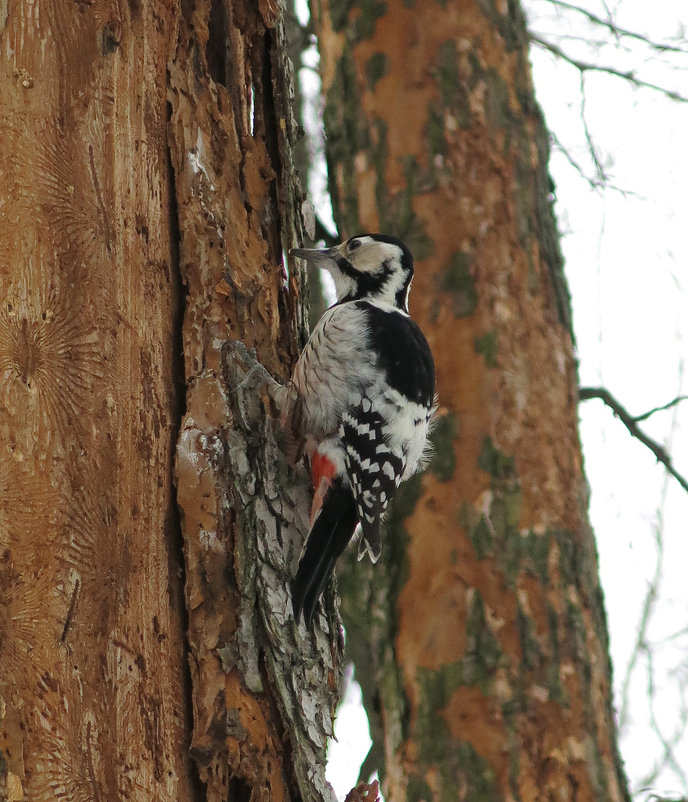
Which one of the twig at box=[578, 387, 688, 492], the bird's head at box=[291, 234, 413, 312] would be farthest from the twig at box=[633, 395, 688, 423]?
the bird's head at box=[291, 234, 413, 312]

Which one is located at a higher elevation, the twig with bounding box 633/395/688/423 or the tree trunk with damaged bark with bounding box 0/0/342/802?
the twig with bounding box 633/395/688/423

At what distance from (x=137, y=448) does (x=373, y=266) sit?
1615mm

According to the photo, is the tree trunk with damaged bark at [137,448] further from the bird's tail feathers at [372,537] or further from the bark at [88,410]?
the bird's tail feathers at [372,537]

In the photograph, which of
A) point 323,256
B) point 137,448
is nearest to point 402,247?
point 323,256

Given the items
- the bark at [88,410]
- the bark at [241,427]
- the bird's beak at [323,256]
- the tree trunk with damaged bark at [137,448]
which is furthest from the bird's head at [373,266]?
the bark at [88,410]

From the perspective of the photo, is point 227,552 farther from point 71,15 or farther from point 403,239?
Result: point 403,239

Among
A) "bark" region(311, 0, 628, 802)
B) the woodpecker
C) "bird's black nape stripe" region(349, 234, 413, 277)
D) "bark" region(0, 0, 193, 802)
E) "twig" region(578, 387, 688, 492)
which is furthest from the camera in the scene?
"twig" region(578, 387, 688, 492)

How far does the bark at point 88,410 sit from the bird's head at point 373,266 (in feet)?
3.84

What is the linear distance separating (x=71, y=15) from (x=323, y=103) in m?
1.82

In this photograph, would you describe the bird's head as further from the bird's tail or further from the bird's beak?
the bird's tail

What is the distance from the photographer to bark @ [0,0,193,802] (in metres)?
1.71

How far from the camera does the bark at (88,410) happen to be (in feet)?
5.61

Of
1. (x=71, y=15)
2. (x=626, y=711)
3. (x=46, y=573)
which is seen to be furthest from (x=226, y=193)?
(x=626, y=711)

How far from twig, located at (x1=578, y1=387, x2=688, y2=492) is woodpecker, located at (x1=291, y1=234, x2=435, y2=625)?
3.37 feet
